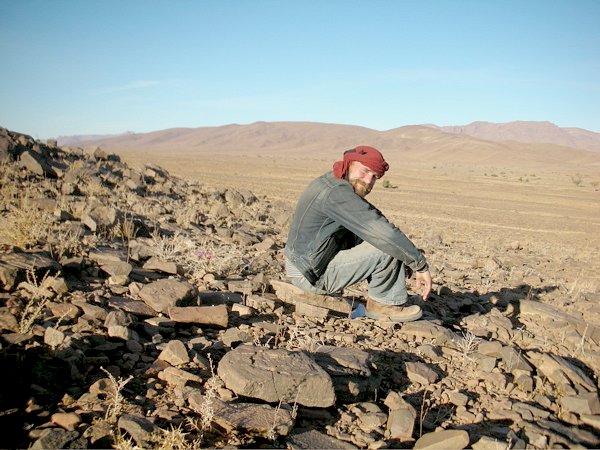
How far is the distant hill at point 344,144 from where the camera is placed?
67625 mm

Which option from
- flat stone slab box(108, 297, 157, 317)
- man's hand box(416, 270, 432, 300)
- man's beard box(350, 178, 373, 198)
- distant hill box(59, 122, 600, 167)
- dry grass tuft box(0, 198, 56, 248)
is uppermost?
distant hill box(59, 122, 600, 167)

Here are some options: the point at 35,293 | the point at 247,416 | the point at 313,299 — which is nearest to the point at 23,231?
the point at 35,293

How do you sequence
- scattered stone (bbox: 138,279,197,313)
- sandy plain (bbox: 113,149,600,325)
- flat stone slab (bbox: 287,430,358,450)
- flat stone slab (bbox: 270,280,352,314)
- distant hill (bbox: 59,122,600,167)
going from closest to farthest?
flat stone slab (bbox: 287,430,358,450)
scattered stone (bbox: 138,279,197,313)
flat stone slab (bbox: 270,280,352,314)
sandy plain (bbox: 113,149,600,325)
distant hill (bbox: 59,122,600,167)

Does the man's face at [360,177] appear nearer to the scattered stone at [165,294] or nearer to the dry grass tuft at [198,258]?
the scattered stone at [165,294]

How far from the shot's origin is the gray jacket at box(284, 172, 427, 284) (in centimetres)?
324

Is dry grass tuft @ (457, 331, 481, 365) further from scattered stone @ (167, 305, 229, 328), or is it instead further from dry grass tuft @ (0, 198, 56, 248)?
dry grass tuft @ (0, 198, 56, 248)

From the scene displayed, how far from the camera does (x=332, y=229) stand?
3.52 meters

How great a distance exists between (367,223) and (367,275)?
63 centimetres

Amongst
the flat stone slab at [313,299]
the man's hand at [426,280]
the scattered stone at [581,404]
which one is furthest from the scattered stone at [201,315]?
the scattered stone at [581,404]

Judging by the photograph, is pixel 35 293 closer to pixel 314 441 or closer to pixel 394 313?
pixel 314 441

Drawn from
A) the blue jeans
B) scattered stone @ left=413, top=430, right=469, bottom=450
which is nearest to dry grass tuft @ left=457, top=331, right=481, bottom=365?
the blue jeans

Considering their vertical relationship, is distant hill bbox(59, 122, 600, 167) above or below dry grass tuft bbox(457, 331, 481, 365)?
above

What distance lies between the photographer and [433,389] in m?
2.90

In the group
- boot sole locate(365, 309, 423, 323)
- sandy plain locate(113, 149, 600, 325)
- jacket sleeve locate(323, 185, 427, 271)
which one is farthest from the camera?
sandy plain locate(113, 149, 600, 325)
